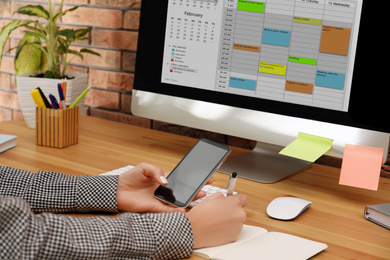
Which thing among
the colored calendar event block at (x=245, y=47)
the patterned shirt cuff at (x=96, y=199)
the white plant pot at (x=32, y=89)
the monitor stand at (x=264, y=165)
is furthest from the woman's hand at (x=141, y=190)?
the white plant pot at (x=32, y=89)

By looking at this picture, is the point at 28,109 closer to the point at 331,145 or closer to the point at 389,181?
the point at 331,145

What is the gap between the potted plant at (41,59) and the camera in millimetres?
1341

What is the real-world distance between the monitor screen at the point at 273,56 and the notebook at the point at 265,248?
316 mm

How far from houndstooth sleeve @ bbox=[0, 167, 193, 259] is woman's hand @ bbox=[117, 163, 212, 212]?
107 millimetres

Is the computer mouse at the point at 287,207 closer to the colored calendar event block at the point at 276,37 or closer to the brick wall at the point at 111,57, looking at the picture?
the colored calendar event block at the point at 276,37

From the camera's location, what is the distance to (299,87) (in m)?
1.01

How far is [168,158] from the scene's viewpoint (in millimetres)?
1179

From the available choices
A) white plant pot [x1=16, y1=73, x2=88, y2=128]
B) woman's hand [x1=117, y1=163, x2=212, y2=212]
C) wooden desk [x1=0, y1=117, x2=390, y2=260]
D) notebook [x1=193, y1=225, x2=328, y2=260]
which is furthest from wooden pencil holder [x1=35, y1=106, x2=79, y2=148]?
notebook [x1=193, y1=225, x2=328, y2=260]

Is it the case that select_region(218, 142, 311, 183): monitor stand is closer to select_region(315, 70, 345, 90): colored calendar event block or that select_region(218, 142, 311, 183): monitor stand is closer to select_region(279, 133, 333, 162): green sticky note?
select_region(279, 133, 333, 162): green sticky note

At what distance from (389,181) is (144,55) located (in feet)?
2.14

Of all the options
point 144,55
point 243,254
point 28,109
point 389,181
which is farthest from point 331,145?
point 28,109

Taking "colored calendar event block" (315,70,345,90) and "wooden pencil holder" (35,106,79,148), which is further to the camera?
"wooden pencil holder" (35,106,79,148)

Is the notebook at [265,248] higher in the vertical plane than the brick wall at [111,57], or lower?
lower

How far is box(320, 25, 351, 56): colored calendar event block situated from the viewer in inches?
37.7
